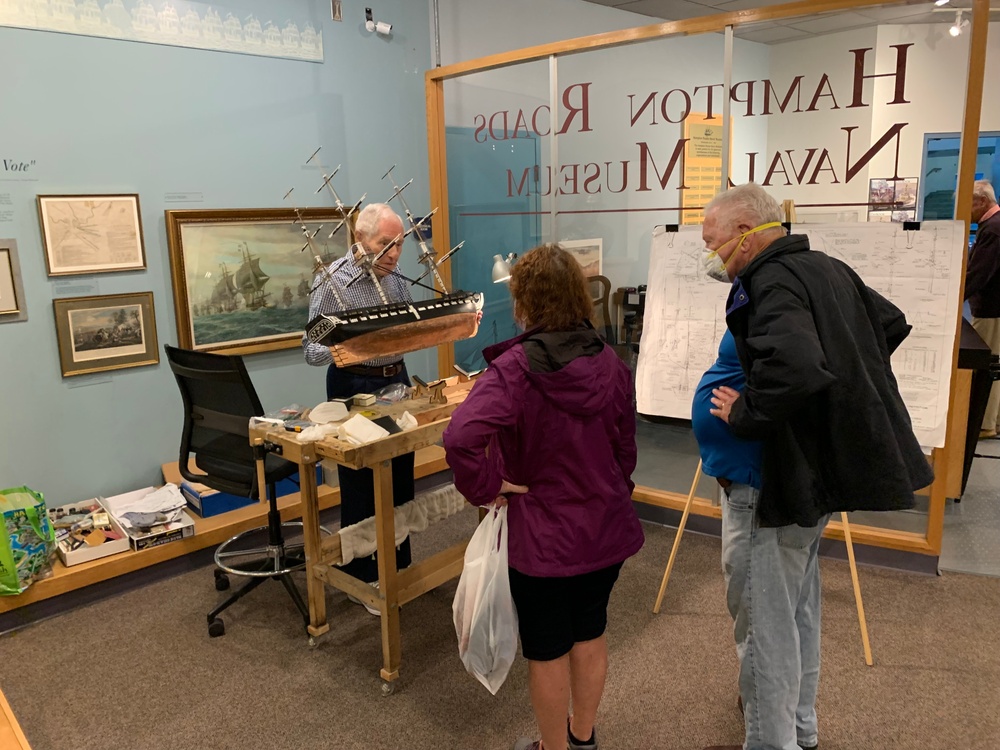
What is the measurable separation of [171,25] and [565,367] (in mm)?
2756

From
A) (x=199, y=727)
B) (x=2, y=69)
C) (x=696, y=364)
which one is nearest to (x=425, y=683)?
(x=199, y=727)

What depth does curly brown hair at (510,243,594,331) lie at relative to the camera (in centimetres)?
170

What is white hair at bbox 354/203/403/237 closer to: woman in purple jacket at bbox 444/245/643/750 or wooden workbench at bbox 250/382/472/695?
wooden workbench at bbox 250/382/472/695

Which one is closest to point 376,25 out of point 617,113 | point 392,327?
point 617,113

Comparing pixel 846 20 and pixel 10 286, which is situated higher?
pixel 846 20

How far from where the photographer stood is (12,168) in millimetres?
2930

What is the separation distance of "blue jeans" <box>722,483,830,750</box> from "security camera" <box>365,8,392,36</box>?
332 cm

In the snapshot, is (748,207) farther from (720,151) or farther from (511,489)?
(720,151)

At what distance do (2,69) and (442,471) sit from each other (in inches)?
107

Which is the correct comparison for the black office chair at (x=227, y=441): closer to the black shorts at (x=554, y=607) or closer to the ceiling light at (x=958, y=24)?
the black shorts at (x=554, y=607)

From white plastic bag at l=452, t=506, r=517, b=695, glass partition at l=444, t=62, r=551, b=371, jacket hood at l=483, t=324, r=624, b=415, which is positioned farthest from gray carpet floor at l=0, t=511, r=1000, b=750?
glass partition at l=444, t=62, r=551, b=371

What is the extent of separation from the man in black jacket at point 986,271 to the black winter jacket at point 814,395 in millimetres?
3496

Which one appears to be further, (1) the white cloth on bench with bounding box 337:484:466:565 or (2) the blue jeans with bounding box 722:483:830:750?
(1) the white cloth on bench with bounding box 337:484:466:565

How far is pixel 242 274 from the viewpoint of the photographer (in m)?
3.62
